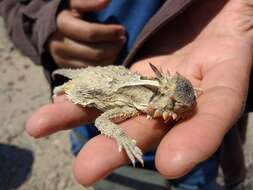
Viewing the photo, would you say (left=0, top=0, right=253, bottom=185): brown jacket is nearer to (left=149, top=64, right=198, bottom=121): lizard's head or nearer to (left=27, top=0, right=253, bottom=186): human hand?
(left=27, top=0, right=253, bottom=186): human hand

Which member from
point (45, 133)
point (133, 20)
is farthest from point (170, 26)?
point (45, 133)

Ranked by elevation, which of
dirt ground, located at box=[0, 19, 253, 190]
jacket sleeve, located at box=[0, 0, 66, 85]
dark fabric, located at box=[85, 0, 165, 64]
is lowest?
dirt ground, located at box=[0, 19, 253, 190]

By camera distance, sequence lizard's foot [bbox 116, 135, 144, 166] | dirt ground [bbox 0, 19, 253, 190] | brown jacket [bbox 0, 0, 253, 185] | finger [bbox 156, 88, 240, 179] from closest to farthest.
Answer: finger [bbox 156, 88, 240, 179]
lizard's foot [bbox 116, 135, 144, 166]
brown jacket [bbox 0, 0, 253, 185]
dirt ground [bbox 0, 19, 253, 190]

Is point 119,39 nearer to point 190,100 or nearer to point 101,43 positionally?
point 101,43

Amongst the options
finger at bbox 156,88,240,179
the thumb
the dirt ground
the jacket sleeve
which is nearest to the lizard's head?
finger at bbox 156,88,240,179

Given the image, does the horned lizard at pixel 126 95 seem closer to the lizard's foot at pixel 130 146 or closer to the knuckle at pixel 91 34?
the lizard's foot at pixel 130 146

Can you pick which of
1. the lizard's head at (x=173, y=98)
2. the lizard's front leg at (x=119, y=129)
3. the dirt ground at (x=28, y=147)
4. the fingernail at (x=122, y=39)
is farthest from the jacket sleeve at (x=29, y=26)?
the dirt ground at (x=28, y=147)

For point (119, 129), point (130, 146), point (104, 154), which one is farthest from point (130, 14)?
point (104, 154)
